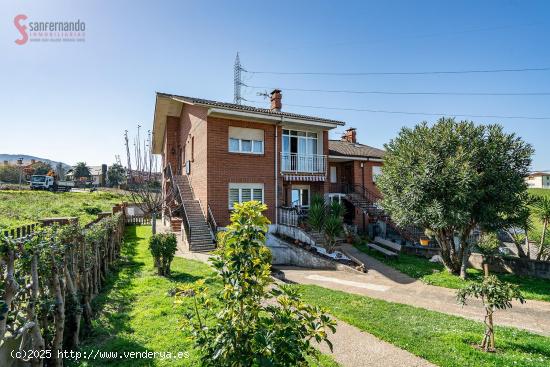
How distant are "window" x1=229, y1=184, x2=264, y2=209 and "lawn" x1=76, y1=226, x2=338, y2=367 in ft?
19.7

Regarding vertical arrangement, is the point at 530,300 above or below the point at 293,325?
below

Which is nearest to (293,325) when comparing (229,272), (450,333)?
(229,272)

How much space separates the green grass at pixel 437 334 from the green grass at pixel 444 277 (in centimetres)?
384

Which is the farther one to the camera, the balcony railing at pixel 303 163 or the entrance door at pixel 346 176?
the entrance door at pixel 346 176

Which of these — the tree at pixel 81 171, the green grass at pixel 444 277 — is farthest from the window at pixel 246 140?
the tree at pixel 81 171

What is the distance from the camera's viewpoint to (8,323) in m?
3.29

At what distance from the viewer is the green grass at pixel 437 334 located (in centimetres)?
485

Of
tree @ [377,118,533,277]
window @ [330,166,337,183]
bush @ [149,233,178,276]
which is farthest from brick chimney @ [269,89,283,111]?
bush @ [149,233,178,276]

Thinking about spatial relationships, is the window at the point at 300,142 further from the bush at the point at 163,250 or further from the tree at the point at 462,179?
the bush at the point at 163,250

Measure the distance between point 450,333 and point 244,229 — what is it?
227 inches

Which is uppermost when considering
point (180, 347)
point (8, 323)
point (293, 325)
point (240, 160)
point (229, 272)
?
point (240, 160)

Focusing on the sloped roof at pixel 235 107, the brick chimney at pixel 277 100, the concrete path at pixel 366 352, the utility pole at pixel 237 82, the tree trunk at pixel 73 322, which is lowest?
the concrete path at pixel 366 352

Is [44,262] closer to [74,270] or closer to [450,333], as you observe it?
[74,270]

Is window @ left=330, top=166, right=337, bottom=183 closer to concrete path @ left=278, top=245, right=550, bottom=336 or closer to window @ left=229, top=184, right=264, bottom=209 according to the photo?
window @ left=229, top=184, right=264, bottom=209
